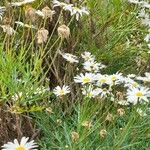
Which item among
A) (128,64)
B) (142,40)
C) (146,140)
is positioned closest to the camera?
(146,140)

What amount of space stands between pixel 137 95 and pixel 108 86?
0.16m

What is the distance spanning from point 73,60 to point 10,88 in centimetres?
35

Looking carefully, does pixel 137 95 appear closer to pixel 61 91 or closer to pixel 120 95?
pixel 120 95

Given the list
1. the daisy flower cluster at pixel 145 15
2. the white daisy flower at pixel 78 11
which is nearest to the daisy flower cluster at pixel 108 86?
the white daisy flower at pixel 78 11

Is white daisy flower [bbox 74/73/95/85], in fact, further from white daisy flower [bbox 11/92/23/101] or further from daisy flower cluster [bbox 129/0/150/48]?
daisy flower cluster [bbox 129/0/150/48]

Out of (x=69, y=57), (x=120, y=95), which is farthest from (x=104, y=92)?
(x=69, y=57)

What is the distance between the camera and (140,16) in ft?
6.05

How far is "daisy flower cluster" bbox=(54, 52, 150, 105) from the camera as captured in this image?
1354mm

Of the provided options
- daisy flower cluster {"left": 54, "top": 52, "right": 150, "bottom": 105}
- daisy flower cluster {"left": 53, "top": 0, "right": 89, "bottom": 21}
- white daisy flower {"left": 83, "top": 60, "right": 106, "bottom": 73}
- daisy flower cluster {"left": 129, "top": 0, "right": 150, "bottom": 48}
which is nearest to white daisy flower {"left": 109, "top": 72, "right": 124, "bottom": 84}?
daisy flower cluster {"left": 54, "top": 52, "right": 150, "bottom": 105}

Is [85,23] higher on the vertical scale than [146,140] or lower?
higher

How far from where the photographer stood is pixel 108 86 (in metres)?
1.50

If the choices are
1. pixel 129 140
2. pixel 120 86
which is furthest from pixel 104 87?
pixel 129 140

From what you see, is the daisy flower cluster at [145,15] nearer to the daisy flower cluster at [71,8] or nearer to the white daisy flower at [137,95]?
the daisy flower cluster at [71,8]

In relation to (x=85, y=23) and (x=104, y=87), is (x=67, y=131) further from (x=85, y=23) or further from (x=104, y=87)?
(x=85, y=23)
